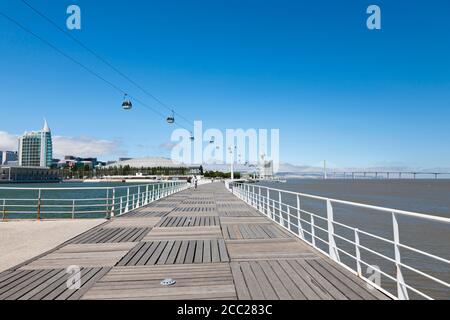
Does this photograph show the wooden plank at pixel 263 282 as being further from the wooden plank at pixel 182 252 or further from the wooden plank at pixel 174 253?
the wooden plank at pixel 174 253

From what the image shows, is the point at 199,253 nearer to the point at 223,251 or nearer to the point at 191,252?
Result: the point at 191,252

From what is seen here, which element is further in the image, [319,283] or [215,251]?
[215,251]

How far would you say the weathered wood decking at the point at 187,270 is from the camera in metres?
3.83

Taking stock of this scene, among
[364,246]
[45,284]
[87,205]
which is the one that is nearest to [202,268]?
[45,284]

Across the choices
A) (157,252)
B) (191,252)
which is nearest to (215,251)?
(191,252)

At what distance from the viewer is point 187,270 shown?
15.5ft

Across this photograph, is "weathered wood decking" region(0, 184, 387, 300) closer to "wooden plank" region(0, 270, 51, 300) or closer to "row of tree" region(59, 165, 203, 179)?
"wooden plank" region(0, 270, 51, 300)

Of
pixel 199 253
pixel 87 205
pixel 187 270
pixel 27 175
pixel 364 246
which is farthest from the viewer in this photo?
pixel 27 175

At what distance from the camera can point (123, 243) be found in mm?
6695

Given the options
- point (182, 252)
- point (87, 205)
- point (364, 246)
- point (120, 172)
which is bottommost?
point (364, 246)

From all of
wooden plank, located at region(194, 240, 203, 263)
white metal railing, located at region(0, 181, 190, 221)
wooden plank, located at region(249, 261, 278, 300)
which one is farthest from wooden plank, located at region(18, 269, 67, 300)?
wooden plank, located at region(249, 261, 278, 300)

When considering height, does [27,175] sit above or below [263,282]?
below

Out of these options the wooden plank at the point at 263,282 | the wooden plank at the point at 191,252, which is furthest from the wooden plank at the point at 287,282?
the wooden plank at the point at 191,252

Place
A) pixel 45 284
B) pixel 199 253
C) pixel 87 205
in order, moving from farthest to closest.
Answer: pixel 87 205 → pixel 199 253 → pixel 45 284
